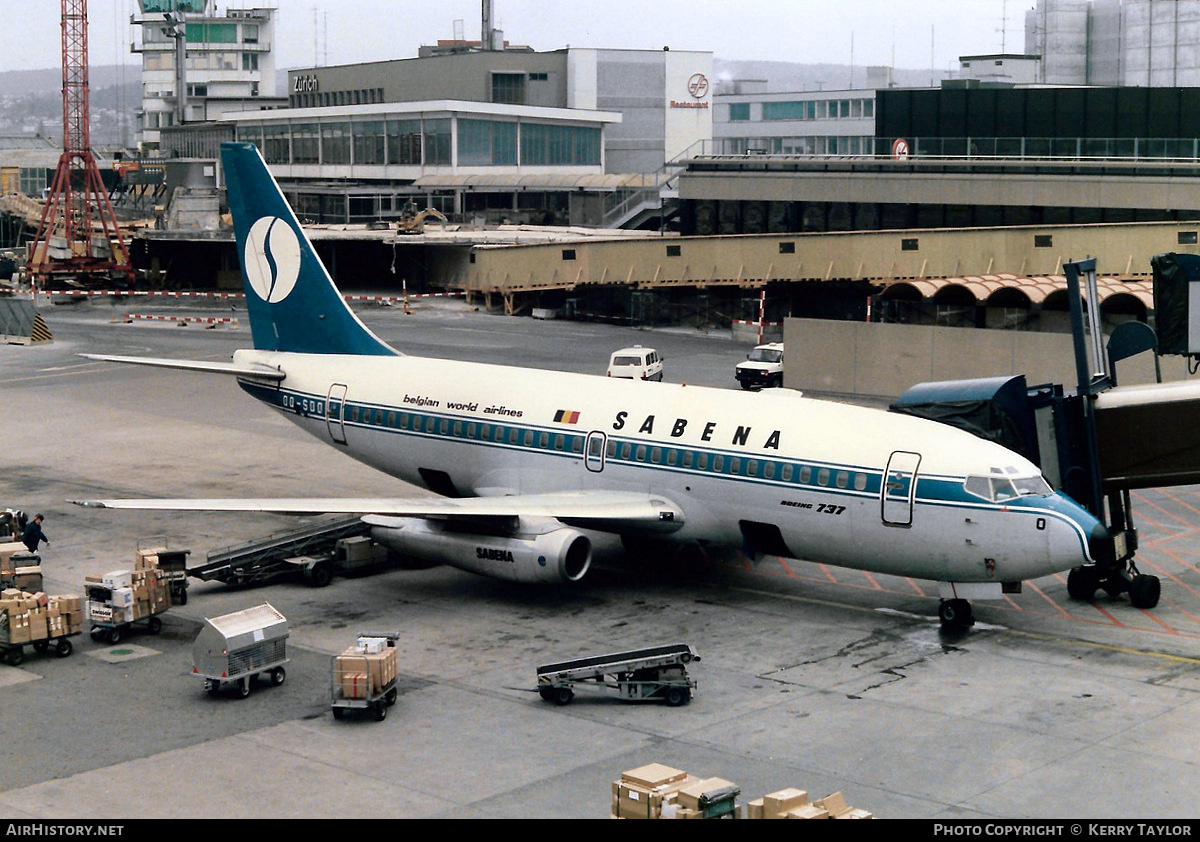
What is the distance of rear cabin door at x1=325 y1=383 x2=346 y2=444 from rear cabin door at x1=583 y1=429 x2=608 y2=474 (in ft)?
30.0

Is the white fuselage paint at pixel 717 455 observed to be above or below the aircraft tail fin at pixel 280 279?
below

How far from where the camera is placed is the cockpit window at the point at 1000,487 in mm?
32250

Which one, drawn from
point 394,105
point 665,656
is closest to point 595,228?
point 394,105

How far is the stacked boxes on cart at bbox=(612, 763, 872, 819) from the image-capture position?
67.8ft

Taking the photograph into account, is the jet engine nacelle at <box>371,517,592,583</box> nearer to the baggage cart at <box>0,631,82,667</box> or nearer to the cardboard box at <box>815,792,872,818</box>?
the baggage cart at <box>0,631,82,667</box>

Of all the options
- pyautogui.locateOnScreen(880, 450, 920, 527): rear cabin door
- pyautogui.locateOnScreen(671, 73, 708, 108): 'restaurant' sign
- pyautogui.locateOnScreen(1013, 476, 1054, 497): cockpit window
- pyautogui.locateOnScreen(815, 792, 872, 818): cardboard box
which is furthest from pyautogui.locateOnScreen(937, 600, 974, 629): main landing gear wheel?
pyautogui.locateOnScreen(671, 73, 708, 108): 'restaurant' sign

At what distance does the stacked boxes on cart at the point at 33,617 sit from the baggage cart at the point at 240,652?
393cm

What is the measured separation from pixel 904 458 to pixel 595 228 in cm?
9982

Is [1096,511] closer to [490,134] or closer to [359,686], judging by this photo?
[359,686]

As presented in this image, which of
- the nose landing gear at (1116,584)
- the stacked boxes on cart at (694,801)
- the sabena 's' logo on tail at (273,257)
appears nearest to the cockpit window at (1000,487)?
the nose landing gear at (1116,584)

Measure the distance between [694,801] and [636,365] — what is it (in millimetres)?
48094

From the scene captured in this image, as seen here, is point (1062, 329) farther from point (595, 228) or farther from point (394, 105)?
point (394, 105)

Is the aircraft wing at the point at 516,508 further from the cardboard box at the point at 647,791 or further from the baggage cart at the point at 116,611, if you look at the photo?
the cardboard box at the point at 647,791

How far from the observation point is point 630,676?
29094 millimetres
